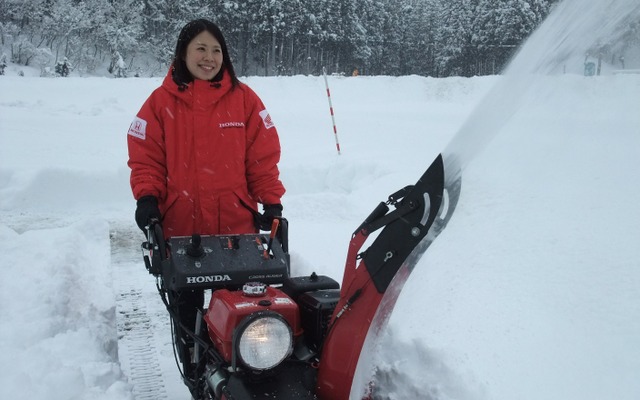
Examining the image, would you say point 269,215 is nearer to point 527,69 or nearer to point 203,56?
point 203,56

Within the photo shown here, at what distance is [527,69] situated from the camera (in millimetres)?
2074

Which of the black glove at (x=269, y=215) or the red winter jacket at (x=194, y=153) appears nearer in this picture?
the red winter jacket at (x=194, y=153)

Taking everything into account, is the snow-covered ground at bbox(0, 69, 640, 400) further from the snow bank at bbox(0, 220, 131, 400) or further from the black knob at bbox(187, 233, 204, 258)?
the black knob at bbox(187, 233, 204, 258)

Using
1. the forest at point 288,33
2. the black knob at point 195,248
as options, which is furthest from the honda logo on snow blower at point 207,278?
the forest at point 288,33

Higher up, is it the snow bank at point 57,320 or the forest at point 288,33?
the forest at point 288,33

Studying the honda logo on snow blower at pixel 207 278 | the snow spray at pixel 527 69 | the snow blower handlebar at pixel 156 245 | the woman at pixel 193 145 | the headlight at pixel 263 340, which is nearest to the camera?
the snow spray at pixel 527 69

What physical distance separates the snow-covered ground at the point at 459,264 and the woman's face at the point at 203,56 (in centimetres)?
143

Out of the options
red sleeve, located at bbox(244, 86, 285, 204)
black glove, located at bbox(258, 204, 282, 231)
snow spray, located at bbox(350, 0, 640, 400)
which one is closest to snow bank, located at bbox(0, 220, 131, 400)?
black glove, located at bbox(258, 204, 282, 231)

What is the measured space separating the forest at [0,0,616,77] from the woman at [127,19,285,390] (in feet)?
85.7

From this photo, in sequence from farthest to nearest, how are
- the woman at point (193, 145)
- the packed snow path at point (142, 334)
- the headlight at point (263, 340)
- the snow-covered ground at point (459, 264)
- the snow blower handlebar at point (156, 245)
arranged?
the packed snow path at point (142, 334) < the snow-covered ground at point (459, 264) < the woman at point (193, 145) < the snow blower handlebar at point (156, 245) < the headlight at point (263, 340)

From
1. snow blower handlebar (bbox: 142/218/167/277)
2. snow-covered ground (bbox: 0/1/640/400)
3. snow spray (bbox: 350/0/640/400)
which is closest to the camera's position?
snow spray (bbox: 350/0/640/400)

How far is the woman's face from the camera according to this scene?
299 cm

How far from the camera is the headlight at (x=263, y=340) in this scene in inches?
83.2

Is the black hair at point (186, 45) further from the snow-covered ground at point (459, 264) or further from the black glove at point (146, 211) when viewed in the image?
the snow-covered ground at point (459, 264)
